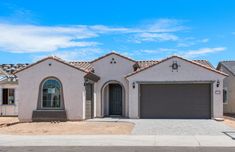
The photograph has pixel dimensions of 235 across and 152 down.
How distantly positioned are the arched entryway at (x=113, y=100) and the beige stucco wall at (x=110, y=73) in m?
0.43

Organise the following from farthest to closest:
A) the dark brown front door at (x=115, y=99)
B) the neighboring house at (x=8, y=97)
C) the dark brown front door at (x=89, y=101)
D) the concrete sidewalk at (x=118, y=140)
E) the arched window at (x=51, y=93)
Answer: the neighboring house at (x=8, y=97) → the dark brown front door at (x=115, y=99) → the dark brown front door at (x=89, y=101) → the arched window at (x=51, y=93) → the concrete sidewalk at (x=118, y=140)

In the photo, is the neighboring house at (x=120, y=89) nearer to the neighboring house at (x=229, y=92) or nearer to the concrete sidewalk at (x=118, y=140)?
the neighboring house at (x=229, y=92)

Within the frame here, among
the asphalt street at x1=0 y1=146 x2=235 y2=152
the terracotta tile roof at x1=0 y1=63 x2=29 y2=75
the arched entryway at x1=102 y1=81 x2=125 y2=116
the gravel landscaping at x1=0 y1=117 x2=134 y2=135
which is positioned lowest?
the gravel landscaping at x1=0 y1=117 x2=134 y2=135

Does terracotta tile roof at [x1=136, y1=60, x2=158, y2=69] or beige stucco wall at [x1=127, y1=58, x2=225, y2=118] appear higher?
terracotta tile roof at [x1=136, y1=60, x2=158, y2=69]

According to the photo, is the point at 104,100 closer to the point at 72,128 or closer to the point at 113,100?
the point at 113,100

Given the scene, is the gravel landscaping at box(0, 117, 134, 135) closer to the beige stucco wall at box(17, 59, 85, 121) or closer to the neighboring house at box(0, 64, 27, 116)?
the beige stucco wall at box(17, 59, 85, 121)

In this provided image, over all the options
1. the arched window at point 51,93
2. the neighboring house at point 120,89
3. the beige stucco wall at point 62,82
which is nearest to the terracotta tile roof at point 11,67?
the neighboring house at point 120,89

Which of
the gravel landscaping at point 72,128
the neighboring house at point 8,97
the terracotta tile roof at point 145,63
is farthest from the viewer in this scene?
the neighboring house at point 8,97

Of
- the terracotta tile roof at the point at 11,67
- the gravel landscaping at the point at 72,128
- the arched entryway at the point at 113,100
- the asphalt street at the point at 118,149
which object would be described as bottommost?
the gravel landscaping at the point at 72,128

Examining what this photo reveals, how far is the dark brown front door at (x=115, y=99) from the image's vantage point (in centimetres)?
2998

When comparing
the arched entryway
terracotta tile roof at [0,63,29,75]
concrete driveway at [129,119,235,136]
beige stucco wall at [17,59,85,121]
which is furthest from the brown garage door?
terracotta tile roof at [0,63,29,75]

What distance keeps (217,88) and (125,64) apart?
20.2 ft

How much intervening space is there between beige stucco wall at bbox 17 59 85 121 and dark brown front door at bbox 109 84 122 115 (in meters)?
4.11

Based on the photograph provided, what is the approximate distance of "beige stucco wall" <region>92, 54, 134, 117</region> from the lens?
29.3 metres
